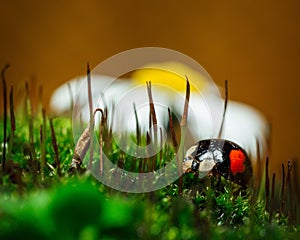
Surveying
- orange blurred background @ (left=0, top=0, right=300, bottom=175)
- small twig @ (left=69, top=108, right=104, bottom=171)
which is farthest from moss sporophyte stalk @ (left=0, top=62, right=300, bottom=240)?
orange blurred background @ (left=0, top=0, right=300, bottom=175)

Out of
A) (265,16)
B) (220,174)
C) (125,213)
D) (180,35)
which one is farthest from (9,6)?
(125,213)

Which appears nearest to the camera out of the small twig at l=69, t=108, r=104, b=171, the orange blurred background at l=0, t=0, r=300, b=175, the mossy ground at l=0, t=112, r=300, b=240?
the mossy ground at l=0, t=112, r=300, b=240

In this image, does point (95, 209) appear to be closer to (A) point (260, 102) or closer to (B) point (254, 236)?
(B) point (254, 236)

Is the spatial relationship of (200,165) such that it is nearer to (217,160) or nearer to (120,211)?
(217,160)

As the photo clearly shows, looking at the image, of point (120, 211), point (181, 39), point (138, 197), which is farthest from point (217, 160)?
point (181, 39)

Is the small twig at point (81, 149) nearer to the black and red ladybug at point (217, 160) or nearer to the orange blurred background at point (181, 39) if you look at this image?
the black and red ladybug at point (217, 160)

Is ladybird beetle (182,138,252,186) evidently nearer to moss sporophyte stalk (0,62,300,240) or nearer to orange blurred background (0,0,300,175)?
moss sporophyte stalk (0,62,300,240)
